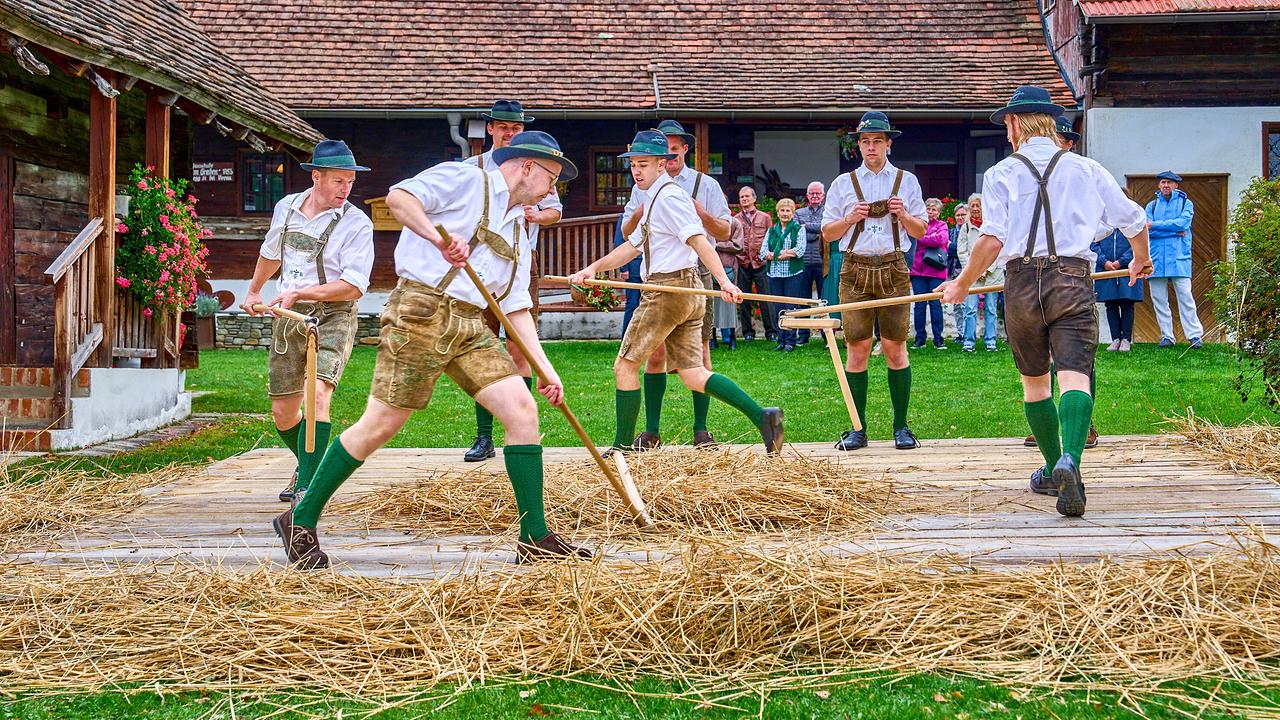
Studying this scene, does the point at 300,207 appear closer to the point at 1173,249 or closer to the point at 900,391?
the point at 900,391

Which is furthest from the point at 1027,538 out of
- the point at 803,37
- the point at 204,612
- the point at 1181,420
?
the point at 803,37

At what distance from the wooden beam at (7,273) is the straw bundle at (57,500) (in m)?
3.57

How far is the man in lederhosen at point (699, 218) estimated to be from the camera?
316 inches

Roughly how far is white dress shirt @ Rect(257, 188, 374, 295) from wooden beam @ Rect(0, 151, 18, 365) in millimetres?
5197

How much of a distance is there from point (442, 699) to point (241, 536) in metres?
2.56

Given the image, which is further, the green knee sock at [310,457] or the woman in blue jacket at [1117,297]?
the woman in blue jacket at [1117,297]

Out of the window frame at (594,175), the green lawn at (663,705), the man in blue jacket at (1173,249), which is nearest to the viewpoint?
the green lawn at (663,705)

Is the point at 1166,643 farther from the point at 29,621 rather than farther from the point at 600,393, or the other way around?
the point at 600,393

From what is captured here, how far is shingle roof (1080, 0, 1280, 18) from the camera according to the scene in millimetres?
17203

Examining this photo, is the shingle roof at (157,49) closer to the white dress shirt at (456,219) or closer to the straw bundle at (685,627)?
the white dress shirt at (456,219)

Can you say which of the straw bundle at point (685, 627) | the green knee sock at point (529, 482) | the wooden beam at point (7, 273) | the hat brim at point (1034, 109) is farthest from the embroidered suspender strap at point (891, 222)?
the wooden beam at point (7, 273)

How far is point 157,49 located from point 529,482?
297 inches

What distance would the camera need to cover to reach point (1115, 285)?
591 inches

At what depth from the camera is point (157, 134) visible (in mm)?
10875
